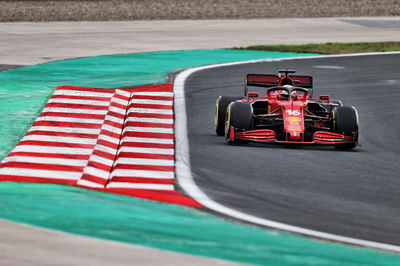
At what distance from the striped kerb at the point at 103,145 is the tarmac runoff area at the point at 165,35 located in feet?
29.9

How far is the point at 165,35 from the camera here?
121ft

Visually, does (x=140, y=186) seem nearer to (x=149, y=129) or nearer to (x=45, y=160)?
(x=45, y=160)

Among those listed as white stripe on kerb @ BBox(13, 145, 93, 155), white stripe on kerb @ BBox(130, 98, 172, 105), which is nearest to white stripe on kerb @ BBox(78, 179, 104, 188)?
white stripe on kerb @ BBox(13, 145, 93, 155)

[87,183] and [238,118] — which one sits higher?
[238,118]

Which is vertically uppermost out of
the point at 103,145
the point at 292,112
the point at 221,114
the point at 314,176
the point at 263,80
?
the point at 263,80

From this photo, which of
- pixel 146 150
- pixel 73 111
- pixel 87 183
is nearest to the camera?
pixel 87 183

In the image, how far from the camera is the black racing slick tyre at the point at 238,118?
15.6m

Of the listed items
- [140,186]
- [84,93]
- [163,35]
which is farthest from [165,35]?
[140,186]

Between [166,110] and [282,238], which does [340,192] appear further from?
[166,110]

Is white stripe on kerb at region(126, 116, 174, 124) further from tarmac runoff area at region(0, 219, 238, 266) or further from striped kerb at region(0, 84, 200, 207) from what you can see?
tarmac runoff area at region(0, 219, 238, 266)

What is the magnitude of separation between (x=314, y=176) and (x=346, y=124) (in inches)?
98.3

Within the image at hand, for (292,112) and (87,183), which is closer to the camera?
(87,183)

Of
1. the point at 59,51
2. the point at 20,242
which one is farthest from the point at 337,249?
the point at 59,51

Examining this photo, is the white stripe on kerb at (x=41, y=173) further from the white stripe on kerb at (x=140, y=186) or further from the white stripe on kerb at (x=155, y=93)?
the white stripe on kerb at (x=155, y=93)
